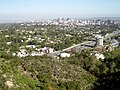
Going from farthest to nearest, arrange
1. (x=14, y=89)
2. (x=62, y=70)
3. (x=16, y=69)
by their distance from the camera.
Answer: (x=62, y=70)
(x=16, y=69)
(x=14, y=89)

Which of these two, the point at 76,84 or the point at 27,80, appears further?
the point at 76,84

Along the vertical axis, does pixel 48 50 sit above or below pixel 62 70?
below

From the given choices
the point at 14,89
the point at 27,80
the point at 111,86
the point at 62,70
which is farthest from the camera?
the point at 62,70

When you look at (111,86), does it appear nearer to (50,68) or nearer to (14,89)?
(50,68)

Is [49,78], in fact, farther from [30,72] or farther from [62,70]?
[62,70]

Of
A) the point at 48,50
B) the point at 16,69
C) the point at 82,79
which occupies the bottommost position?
the point at 48,50

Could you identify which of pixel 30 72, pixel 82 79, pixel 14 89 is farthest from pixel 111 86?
pixel 14 89
